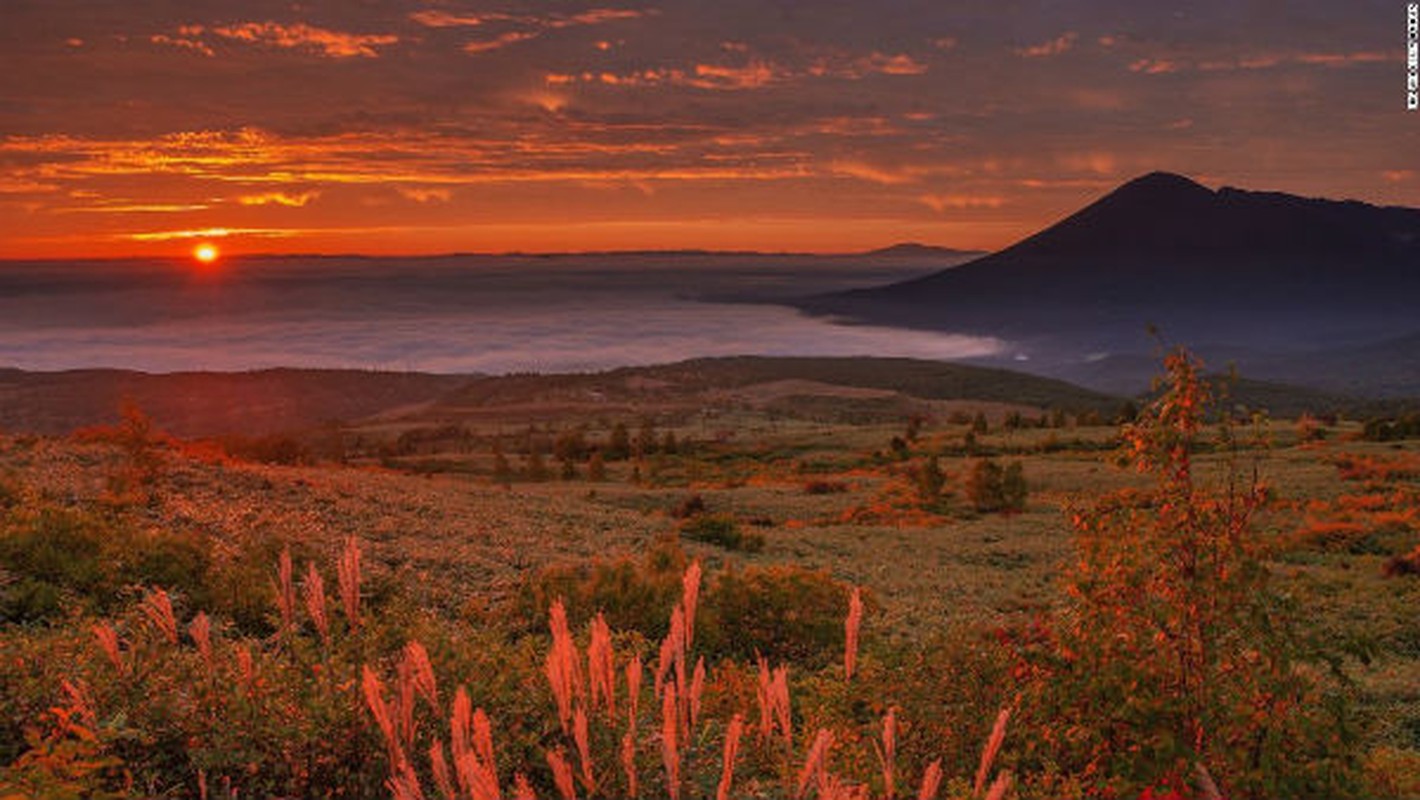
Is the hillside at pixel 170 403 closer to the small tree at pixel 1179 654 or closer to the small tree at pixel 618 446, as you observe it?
the small tree at pixel 618 446

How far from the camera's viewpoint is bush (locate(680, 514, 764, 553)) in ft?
85.3

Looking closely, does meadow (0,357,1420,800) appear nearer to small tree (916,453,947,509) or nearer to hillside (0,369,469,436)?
small tree (916,453,947,509)

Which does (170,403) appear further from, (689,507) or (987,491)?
(987,491)

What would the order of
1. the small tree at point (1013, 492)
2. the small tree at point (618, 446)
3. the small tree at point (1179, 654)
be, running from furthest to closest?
the small tree at point (618, 446) → the small tree at point (1013, 492) → the small tree at point (1179, 654)

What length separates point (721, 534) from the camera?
1048 inches

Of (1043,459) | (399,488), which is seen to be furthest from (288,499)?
(1043,459)

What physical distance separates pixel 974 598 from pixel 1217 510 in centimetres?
1513

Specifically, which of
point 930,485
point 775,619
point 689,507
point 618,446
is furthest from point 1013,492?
point 618,446

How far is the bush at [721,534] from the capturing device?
26.0 metres

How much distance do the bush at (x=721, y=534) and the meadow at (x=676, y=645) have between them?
10cm

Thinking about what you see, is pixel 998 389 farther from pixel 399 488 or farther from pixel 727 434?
pixel 399 488

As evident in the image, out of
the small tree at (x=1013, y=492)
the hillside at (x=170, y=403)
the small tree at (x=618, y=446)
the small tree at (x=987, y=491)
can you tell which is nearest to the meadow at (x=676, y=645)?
the small tree at (x=1013, y=492)

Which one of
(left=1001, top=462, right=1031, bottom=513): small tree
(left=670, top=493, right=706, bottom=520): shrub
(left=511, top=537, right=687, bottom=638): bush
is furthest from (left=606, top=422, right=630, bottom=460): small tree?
(left=511, top=537, right=687, bottom=638): bush

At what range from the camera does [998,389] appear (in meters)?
176
